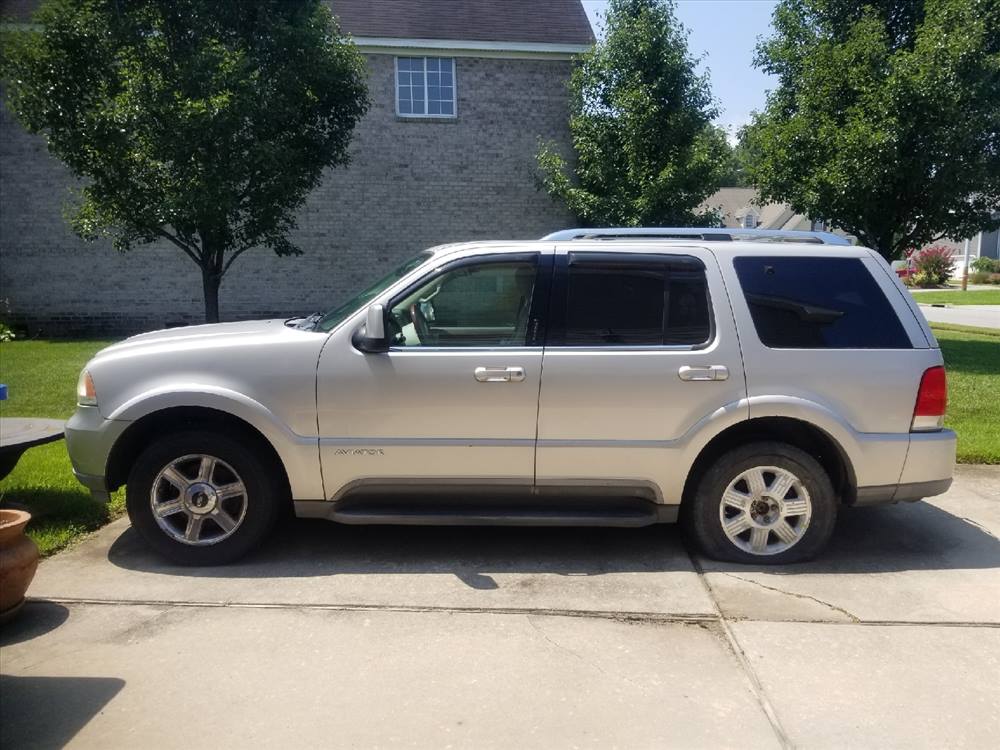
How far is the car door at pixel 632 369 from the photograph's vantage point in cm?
446

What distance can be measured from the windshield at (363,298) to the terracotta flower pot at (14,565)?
1.85m

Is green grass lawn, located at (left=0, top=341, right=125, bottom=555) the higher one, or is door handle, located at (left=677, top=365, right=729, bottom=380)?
door handle, located at (left=677, top=365, right=729, bottom=380)

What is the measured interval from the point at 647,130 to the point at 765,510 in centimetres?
1218

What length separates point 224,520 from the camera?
4.61 meters

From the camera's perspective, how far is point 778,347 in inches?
179

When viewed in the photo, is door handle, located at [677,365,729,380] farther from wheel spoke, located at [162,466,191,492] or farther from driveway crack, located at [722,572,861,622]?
wheel spoke, located at [162,466,191,492]

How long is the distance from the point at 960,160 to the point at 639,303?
36.9ft

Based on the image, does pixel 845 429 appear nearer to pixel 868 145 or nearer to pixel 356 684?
pixel 356 684

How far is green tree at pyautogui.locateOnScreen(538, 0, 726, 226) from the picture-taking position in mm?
15234

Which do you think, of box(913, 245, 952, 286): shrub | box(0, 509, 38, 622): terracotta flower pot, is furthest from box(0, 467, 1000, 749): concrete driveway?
box(913, 245, 952, 286): shrub

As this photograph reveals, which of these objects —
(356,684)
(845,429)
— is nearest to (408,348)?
(356,684)

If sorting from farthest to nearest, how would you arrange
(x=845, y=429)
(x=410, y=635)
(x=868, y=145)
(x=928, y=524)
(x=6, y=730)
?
(x=868, y=145) → (x=928, y=524) → (x=845, y=429) → (x=410, y=635) → (x=6, y=730)

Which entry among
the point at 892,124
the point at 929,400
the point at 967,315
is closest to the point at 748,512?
the point at 929,400

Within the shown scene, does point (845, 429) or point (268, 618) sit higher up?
point (845, 429)
